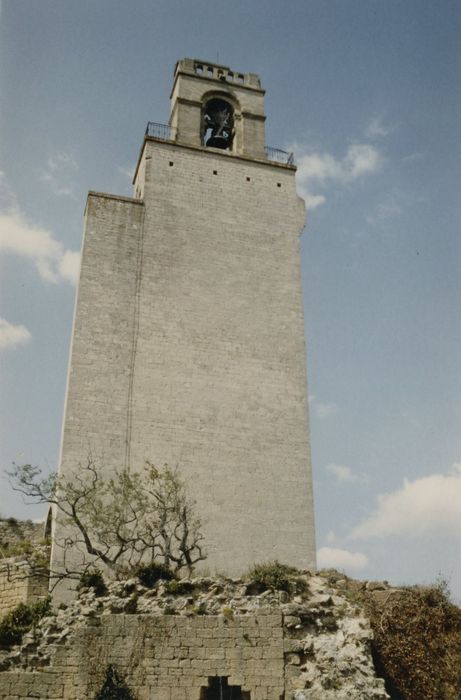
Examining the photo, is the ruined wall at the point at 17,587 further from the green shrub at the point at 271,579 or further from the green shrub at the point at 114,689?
the green shrub at the point at 271,579

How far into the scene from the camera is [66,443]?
18.5m

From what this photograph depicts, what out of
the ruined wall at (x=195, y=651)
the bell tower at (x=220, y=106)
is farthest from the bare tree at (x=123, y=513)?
the bell tower at (x=220, y=106)

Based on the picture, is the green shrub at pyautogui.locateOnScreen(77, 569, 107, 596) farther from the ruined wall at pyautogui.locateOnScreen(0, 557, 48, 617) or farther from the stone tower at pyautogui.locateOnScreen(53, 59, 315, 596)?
the stone tower at pyautogui.locateOnScreen(53, 59, 315, 596)

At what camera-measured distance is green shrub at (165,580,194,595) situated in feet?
42.6

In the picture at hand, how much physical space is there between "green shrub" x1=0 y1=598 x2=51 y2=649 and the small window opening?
11.2 ft

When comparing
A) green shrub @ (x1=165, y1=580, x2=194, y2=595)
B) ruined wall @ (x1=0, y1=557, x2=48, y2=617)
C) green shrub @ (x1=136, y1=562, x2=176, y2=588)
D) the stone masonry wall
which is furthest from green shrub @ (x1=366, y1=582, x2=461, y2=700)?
ruined wall @ (x1=0, y1=557, x2=48, y2=617)

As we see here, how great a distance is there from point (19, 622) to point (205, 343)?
387 inches

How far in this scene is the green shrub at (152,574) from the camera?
1359 centimetres

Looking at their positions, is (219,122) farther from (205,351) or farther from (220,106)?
(205,351)

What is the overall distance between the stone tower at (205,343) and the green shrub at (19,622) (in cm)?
278

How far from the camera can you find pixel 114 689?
11484 mm

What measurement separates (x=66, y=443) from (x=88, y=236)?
6.84m

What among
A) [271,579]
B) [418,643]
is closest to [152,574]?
[271,579]

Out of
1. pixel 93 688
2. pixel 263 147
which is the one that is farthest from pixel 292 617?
pixel 263 147
